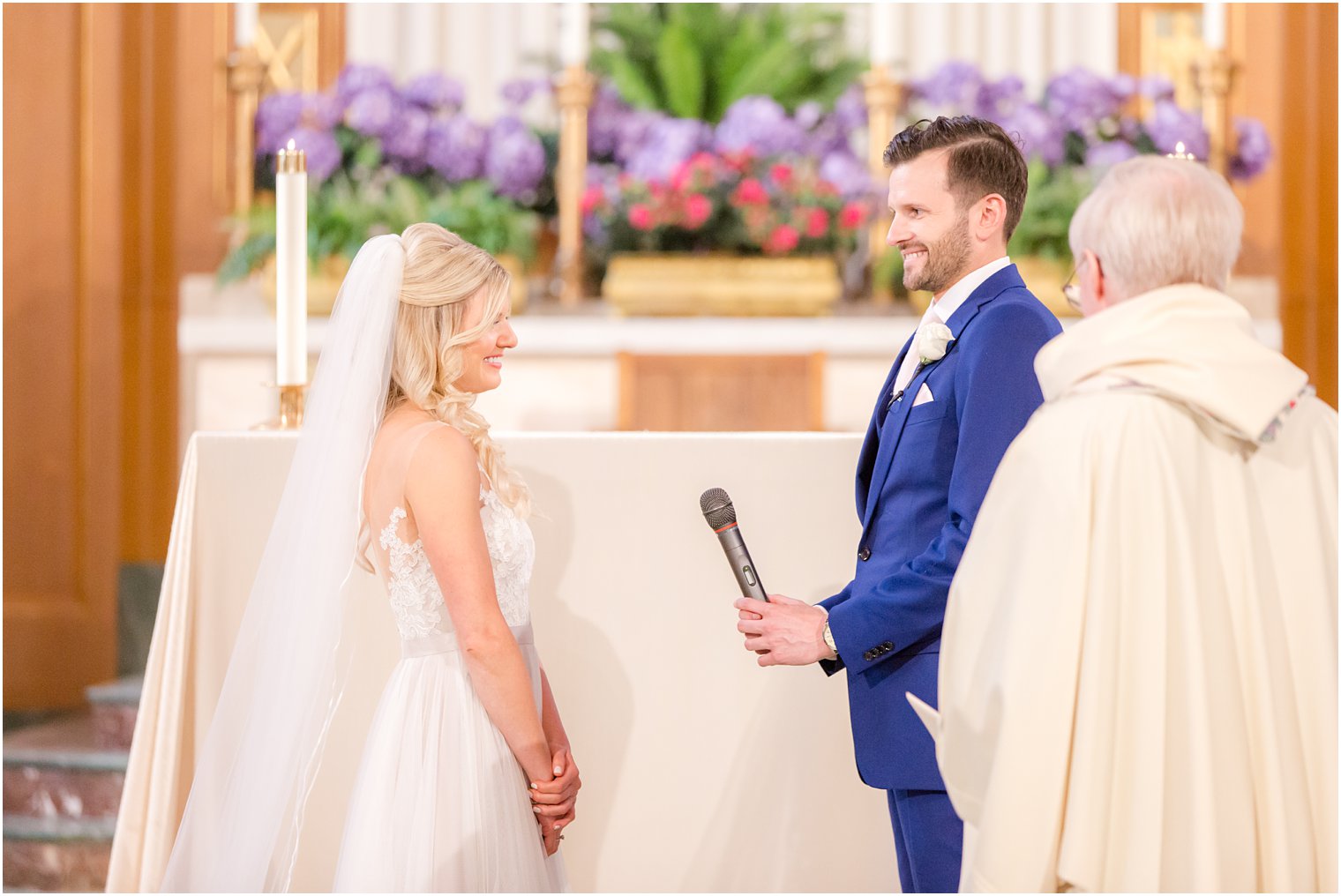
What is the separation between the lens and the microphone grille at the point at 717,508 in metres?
2.16

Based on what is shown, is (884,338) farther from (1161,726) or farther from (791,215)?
(1161,726)

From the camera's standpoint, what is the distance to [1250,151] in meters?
5.00

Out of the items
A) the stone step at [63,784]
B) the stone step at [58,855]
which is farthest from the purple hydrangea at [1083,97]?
the stone step at [58,855]

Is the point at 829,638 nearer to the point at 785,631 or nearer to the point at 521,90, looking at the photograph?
the point at 785,631

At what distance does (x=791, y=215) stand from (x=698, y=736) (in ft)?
7.96

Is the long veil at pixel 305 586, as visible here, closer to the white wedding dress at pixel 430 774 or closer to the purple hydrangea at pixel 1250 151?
the white wedding dress at pixel 430 774

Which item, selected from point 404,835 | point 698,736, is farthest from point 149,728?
point 698,736

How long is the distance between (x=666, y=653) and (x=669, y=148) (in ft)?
8.13

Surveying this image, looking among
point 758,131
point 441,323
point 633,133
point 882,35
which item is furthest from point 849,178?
point 441,323

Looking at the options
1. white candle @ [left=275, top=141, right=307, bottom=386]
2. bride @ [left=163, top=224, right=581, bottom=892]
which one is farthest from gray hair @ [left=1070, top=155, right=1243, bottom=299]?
white candle @ [left=275, top=141, right=307, bottom=386]

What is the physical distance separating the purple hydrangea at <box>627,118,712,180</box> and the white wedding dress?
2768 mm

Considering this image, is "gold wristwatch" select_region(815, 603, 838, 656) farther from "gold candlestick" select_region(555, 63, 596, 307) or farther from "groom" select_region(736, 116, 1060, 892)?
"gold candlestick" select_region(555, 63, 596, 307)

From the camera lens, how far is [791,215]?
4.75 metres

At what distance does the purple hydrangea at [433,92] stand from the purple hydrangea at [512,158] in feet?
0.69
